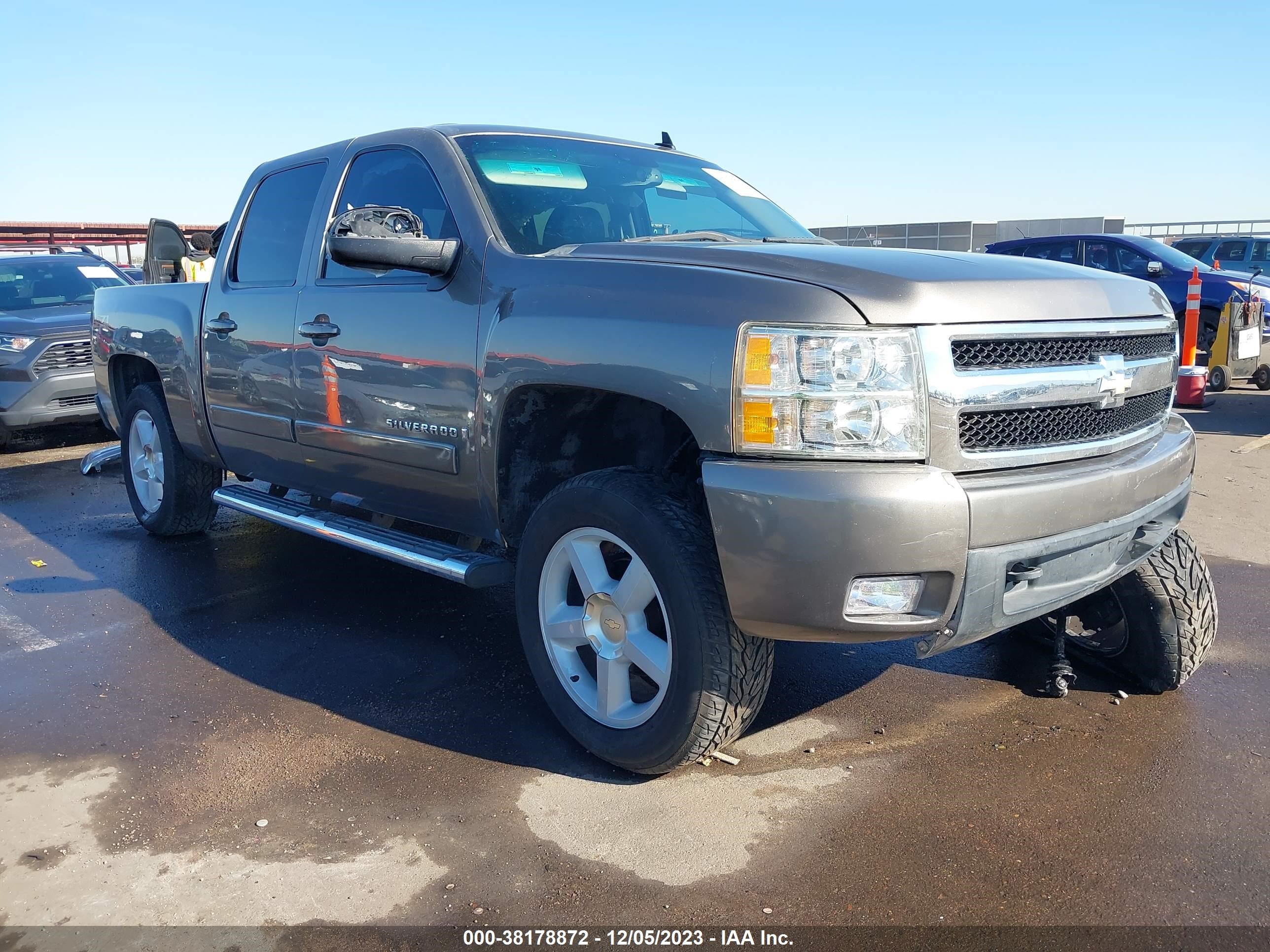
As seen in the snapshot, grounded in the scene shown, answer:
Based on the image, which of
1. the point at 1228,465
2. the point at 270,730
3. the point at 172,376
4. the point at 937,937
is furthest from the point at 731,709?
the point at 1228,465

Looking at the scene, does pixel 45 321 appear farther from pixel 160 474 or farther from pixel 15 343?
pixel 160 474

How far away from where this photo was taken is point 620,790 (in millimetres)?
Result: 2957

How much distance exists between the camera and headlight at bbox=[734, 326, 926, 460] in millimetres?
2479

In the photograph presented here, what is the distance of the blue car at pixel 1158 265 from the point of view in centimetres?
1137

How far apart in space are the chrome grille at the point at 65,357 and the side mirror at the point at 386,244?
20.9 ft

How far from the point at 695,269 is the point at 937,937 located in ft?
5.60

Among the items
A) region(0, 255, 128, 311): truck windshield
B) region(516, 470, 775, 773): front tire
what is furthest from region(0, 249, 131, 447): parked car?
region(516, 470, 775, 773): front tire

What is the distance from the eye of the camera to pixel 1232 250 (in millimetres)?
16484

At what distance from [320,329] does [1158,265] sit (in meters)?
9.86

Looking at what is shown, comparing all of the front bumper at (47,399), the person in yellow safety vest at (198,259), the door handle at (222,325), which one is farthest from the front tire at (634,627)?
the front bumper at (47,399)

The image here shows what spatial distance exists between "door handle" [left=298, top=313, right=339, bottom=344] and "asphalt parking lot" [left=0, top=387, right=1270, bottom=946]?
1232 millimetres

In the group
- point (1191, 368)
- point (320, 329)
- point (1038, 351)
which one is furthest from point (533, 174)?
point (1191, 368)

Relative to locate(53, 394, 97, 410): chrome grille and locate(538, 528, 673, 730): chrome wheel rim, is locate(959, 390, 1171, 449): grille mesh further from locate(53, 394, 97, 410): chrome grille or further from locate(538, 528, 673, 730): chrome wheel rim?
locate(53, 394, 97, 410): chrome grille

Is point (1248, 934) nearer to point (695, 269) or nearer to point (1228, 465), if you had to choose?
point (695, 269)
